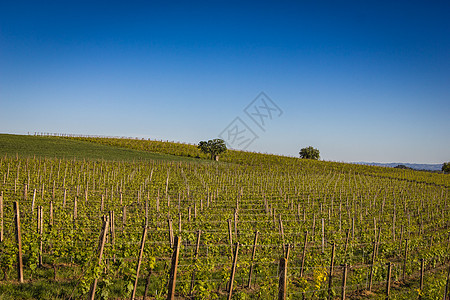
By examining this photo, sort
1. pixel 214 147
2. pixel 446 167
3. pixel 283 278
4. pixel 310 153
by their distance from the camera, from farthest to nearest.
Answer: pixel 310 153
pixel 446 167
pixel 214 147
pixel 283 278

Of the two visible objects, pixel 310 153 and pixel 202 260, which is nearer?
pixel 202 260

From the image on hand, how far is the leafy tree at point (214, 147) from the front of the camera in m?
53.7

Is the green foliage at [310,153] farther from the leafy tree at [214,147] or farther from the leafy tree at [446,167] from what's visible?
the leafy tree at [214,147]

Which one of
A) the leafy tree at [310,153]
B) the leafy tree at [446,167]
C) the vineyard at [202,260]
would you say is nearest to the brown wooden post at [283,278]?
the vineyard at [202,260]

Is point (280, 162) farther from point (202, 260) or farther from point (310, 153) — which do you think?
point (202, 260)

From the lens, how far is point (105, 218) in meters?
4.71

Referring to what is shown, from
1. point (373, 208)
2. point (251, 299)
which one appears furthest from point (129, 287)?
point (373, 208)

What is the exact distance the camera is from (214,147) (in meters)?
53.8

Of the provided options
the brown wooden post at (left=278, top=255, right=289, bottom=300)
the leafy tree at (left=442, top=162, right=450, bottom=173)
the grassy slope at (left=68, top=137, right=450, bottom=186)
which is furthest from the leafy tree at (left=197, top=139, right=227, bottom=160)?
the leafy tree at (left=442, top=162, right=450, bottom=173)

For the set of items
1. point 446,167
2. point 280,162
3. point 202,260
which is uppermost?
point 446,167

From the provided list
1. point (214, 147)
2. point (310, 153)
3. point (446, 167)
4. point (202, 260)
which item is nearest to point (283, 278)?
point (202, 260)

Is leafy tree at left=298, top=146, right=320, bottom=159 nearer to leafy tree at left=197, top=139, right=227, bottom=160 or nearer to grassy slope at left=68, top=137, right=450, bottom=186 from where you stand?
grassy slope at left=68, top=137, right=450, bottom=186

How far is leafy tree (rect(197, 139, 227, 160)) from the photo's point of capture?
5366 cm

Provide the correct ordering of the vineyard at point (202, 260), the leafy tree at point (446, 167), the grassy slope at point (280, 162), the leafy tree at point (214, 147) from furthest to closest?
1. the leafy tree at point (446, 167)
2. the leafy tree at point (214, 147)
3. the grassy slope at point (280, 162)
4. the vineyard at point (202, 260)
